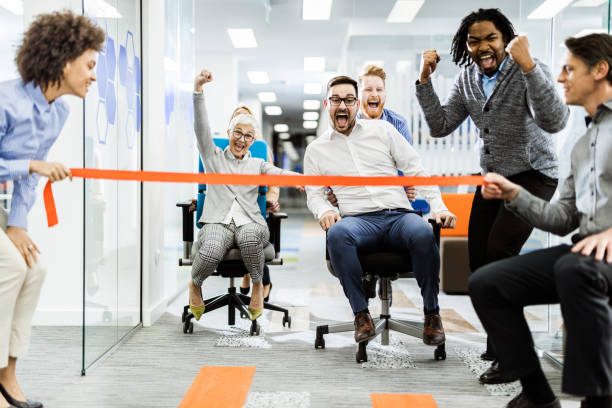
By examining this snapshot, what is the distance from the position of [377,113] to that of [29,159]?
2.07 meters

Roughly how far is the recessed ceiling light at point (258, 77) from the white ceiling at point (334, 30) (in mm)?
365

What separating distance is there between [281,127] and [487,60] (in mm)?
20059

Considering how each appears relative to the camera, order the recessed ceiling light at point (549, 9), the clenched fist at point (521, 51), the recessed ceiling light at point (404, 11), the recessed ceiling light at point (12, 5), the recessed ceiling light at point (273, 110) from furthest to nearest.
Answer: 1. the recessed ceiling light at point (273, 110)
2. the recessed ceiling light at point (404, 11)
3. the recessed ceiling light at point (12, 5)
4. the recessed ceiling light at point (549, 9)
5. the clenched fist at point (521, 51)

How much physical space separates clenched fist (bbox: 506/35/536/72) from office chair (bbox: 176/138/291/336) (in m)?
1.65

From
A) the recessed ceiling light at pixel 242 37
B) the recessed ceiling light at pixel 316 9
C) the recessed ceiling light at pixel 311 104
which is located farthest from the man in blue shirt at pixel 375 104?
the recessed ceiling light at pixel 311 104

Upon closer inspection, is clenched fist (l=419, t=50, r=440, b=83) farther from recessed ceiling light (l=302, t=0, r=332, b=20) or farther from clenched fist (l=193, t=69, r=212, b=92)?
recessed ceiling light (l=302, t=0, r=332, b=20)

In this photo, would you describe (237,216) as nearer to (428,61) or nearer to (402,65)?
(428,61)

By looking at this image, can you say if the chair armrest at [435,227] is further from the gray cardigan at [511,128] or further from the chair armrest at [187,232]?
the chair armrest at [187,232]

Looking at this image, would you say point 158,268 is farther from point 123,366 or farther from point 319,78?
point 319,78

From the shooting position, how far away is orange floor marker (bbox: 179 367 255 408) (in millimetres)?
1915

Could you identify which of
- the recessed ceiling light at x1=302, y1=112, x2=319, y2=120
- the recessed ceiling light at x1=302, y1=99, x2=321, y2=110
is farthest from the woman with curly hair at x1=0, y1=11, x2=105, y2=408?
the recessed ceiling light at x1=302, y1=112, x2=319, y2=120

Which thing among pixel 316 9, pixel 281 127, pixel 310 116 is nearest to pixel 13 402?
pixel 316 9

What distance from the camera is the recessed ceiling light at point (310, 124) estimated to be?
19.9 meters

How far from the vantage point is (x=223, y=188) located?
3.00m
